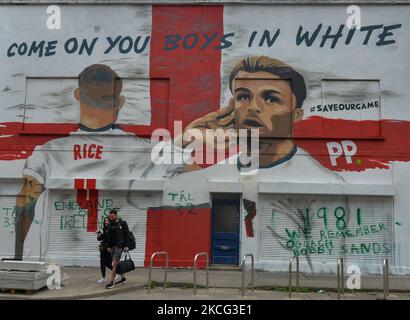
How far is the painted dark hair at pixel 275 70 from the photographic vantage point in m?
16.5

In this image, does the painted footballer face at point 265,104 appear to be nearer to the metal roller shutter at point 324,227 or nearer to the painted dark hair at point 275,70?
the painted dark hair at point 275,70

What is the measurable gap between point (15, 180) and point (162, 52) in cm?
629

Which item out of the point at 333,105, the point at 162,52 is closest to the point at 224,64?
the point at 162,52

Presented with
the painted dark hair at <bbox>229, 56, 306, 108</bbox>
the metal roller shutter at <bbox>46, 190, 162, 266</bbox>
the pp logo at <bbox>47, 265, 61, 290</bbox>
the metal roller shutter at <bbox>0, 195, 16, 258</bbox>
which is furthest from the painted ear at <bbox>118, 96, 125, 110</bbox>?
the pp logo at <bbox>47, 265, 61, 290</bbox>

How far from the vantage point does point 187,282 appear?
1336 centimetres

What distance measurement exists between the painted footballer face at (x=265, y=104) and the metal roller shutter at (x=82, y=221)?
379cm

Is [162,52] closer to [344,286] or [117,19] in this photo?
[117,19]

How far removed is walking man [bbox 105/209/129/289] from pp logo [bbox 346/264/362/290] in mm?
5794

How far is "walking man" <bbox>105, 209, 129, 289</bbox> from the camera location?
11938 millimetres

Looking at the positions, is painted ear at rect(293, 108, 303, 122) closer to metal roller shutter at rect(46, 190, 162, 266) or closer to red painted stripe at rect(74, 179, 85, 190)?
metal roller shutter at rect(46, 190, 162, 266)

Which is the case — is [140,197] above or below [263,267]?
above

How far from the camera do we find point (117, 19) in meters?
17.0

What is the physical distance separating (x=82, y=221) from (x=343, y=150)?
28.0ft

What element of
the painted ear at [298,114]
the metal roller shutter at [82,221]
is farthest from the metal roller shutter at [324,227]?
the metal roller shutter at [82,221]
